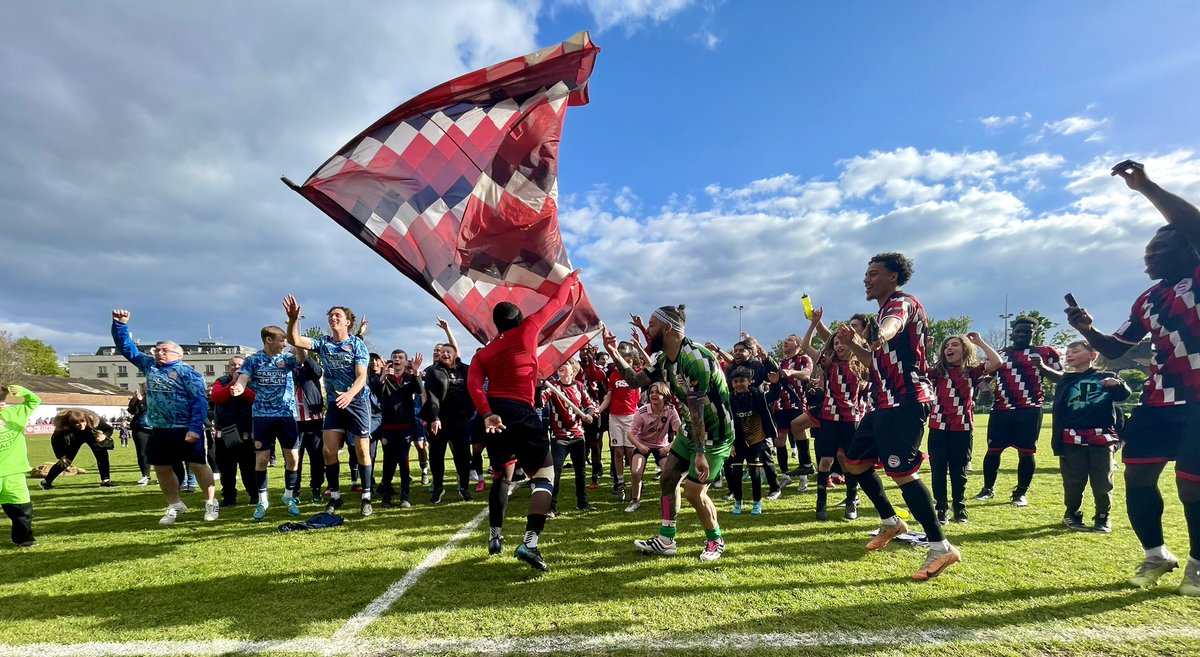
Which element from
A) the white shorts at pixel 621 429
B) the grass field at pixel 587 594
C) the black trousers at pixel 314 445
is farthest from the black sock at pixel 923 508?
the black trousers at pixel 314 445

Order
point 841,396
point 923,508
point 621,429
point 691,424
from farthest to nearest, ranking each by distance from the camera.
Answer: point 621,429 → point 841,396 → point 691,424 → point 923,508

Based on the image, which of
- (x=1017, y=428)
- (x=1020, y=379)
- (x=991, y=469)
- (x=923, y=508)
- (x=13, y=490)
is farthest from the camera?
(x=991, y=469)

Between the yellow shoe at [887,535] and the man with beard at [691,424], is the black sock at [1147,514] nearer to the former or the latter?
the yellow shoe at [887,535]

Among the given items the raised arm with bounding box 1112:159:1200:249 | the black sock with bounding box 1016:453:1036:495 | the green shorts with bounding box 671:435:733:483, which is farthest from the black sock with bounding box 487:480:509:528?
the black sock with bounding box 1016:453:1036:495

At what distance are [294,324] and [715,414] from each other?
4.75 meters

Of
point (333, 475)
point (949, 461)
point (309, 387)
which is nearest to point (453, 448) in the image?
point (333, 475)

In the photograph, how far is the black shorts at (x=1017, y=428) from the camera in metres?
6.99

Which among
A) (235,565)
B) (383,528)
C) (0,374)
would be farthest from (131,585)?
(0,374)

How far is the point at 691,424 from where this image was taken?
4.80m

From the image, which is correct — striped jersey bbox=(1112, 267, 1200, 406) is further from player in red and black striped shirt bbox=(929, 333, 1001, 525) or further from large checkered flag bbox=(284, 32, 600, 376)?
large checkered flag bbox=(284, 32, 600, 376)

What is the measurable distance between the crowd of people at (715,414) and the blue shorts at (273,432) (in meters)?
0.02

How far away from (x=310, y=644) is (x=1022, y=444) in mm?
8260

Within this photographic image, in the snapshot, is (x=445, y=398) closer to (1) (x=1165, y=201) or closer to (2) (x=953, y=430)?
(2) (x=953, y=430)

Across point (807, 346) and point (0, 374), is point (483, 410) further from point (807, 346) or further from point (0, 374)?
point (0, 374)
